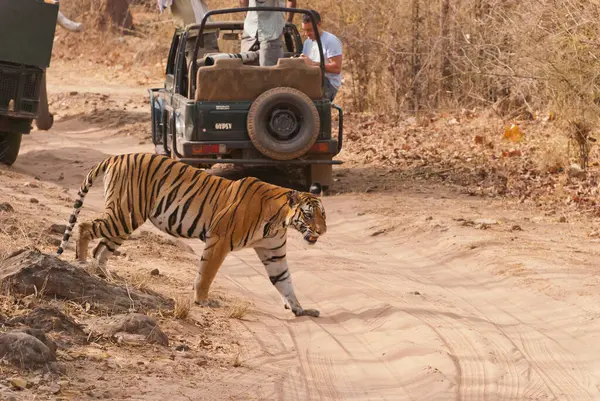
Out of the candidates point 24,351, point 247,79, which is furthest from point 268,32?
point 24,351

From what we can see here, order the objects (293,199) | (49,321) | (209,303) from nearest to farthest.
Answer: (49,321) → (293,199) → (209,303)

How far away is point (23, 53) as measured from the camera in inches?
537

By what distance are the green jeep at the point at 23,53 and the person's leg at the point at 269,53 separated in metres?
2.72

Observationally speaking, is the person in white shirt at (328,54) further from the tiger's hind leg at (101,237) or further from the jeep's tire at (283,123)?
the tiger's hind leg at (101,237)

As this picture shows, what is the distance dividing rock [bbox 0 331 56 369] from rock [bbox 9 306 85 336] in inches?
23.6

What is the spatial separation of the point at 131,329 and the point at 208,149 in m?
5.98

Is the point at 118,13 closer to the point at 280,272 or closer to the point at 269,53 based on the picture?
the point at 269,53

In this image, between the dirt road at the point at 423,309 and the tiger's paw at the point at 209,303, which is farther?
the tiger's paw at the point at 209,303

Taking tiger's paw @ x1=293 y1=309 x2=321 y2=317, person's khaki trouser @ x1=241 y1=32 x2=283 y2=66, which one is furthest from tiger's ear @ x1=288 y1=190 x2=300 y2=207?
person's khaki trouser @ x1=241 y1=32 x2=283 y2=66

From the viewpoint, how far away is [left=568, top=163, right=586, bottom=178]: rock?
13062mm

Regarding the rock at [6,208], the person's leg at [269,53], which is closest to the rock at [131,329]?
the rock at [6,208]

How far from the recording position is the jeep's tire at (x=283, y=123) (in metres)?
12.4

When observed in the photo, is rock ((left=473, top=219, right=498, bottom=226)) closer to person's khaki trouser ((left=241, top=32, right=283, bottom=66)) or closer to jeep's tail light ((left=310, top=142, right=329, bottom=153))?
jeep's tail light ((left=310, top=142, right=329, bottom=153))

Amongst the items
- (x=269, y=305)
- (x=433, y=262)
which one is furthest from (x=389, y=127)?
(x=269, y=305)
